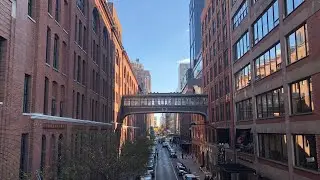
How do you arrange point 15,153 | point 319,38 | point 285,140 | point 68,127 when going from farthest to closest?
point 68,127, point 285,140, point 319,38, point 15,153

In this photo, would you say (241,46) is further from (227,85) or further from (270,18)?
(270,18)

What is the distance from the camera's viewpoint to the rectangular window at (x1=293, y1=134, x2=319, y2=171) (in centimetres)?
2238

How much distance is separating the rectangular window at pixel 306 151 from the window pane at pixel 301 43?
506cm

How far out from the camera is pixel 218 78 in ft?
181

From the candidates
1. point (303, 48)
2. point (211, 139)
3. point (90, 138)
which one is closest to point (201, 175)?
point (211, 139)

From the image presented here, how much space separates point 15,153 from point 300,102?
17.4m

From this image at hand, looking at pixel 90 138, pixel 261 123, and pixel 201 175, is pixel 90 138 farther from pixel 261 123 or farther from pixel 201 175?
pixel 201 175

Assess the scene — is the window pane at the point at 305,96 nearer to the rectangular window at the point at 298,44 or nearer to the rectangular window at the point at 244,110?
the rectangular window at the point at 298,44

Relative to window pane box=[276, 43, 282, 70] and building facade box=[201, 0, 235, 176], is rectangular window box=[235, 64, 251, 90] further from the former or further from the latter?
window pane box=[276, 43, 282, 70]

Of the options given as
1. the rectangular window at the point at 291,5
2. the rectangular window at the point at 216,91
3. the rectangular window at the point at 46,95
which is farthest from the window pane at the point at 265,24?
the rectangular window at the point at 216,91

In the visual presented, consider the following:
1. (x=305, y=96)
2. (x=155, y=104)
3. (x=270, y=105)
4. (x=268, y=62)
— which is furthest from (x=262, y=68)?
(x=155, y=104)

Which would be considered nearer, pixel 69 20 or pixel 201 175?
pixel 69 20

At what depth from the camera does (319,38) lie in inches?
828

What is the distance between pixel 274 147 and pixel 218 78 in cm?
2607
